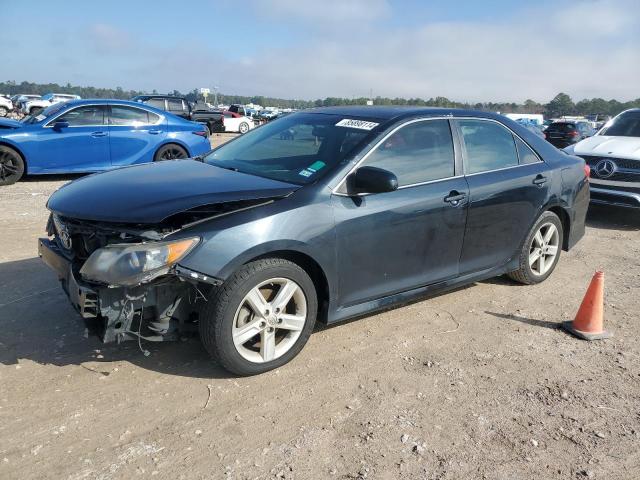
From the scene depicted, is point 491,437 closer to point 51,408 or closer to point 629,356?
point 629,356

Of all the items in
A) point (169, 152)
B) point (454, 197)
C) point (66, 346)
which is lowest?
point (66, 346)

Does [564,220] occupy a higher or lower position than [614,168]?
lower

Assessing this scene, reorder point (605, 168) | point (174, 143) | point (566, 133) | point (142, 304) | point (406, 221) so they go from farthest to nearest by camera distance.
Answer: point (566, 133)
point (174, 143)
point (605, 168)
point (406, 221)
point (142, 304)

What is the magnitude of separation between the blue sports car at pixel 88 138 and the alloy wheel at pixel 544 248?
24.4 feet

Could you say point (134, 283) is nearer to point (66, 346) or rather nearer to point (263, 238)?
point (263, 238)

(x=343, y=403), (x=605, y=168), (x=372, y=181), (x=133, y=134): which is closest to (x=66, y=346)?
(x=343, y=403)

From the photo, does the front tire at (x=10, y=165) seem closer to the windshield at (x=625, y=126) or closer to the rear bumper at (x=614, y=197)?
the rear bumper at (x=614, y=197)

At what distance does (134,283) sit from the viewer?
2799mm

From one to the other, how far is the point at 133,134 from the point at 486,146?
7407 millimetres

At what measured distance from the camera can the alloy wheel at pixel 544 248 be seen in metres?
4.94

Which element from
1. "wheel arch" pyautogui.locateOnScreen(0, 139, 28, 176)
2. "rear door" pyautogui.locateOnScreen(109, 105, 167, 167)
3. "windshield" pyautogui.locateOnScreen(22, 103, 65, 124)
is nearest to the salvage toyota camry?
"rear door" pyautogui.locateOnScreen(109, 105, 167, 167)

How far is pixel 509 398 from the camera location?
3139 mm

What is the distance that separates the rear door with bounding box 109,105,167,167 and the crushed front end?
7.08 meters

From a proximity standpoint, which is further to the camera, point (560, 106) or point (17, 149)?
point (560, 106)
